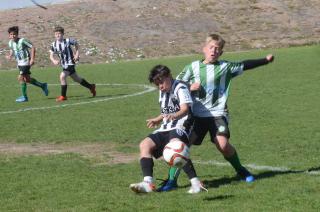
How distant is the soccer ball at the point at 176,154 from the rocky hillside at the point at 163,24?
121 feet

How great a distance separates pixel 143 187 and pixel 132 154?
2.88 meters

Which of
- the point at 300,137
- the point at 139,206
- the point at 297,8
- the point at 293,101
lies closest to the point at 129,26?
the point at 297,8

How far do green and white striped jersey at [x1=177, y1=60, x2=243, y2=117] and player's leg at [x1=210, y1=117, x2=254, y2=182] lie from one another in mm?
125

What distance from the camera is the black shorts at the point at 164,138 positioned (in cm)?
Result: 810

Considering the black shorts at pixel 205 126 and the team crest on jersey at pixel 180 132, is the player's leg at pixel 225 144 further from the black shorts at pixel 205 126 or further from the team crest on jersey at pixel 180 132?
the team crest on jersey at pixel 180 132

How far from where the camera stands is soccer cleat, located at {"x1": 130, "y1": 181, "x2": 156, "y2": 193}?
7738 mm

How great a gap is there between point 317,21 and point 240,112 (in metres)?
40.8

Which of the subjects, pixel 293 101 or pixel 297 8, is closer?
pixel 293 101

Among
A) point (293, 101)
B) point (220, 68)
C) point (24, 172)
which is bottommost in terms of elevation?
point (293, 101)

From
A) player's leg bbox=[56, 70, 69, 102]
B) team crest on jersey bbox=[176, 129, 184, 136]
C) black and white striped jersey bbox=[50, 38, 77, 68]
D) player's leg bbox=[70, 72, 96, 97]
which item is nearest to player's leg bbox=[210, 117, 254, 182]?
team crest on jersey bbox=[176, 129, 184, 136]

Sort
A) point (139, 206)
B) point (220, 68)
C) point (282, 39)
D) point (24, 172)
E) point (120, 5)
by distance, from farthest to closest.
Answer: point (120, 5) < point (282, 39) < point (24, 172) < point (220, 68) < point (139, 206)

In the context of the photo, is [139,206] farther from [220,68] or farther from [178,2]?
[178,2]

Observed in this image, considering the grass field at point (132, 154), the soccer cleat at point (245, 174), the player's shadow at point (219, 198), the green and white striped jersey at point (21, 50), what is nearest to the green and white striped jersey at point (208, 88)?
the soccer cleat at point (245, 174)

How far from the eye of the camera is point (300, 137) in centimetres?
1148
